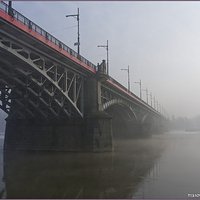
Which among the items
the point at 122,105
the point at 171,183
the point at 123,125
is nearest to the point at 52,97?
the point at 171,183

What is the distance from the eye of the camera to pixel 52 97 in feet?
91.7

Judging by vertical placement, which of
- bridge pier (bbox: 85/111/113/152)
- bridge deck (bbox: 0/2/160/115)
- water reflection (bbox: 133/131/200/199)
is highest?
bridge deck (bbox: 0/2/160/115)

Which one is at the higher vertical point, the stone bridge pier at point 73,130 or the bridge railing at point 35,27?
the bridge railing at point 35,27

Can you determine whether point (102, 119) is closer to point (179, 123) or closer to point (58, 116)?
point (58, 116)

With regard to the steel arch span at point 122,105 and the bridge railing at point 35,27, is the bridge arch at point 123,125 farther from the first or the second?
the bridge railing at point 35,27

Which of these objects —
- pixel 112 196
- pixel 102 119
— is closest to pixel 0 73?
pixel 102 119

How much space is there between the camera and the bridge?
24.0 m

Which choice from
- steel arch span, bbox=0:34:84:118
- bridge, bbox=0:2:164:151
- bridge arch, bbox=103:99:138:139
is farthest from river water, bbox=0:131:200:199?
bridge arch, bbox=103:99:138:139

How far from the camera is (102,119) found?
32531mm

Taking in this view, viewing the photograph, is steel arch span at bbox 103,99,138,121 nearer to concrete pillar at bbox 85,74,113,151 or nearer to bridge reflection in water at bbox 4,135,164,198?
concrete pillar at bbox 85,74,113,151

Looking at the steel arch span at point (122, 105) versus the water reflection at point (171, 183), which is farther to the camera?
the steel arch span at point (122, 105)

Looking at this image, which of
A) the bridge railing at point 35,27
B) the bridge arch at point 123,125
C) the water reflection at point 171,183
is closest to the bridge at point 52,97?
the bridge railing at point 35,27

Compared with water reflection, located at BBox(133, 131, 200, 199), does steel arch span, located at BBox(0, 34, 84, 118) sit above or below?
above

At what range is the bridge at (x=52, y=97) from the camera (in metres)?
24.0
